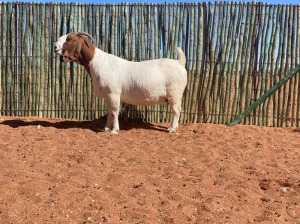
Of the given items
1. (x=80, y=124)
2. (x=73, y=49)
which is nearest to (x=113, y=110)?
(x=80, y=124)

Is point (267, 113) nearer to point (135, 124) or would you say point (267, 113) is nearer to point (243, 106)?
point (243, 106)

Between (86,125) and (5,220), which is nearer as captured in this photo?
(5,220)

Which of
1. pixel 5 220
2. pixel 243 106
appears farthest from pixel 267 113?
pixel 5 220

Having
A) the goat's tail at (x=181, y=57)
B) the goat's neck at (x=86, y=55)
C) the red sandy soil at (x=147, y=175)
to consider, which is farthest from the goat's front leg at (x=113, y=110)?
the goat's tail at (x=181, y=57)

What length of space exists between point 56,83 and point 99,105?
36.9 inches

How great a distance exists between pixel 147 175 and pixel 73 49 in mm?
3046

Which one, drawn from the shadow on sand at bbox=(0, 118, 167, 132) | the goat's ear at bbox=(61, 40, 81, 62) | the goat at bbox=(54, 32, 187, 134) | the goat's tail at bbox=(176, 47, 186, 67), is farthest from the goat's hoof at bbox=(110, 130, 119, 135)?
the goat's tail at bbox=(176, 47, 186, 67)

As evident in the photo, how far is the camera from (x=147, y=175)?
16.9 feet

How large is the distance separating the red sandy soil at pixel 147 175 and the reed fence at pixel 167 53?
841mm

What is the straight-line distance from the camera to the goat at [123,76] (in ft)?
23.9

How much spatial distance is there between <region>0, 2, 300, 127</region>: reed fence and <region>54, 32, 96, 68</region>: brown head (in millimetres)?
1017

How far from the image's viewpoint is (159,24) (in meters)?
8.21

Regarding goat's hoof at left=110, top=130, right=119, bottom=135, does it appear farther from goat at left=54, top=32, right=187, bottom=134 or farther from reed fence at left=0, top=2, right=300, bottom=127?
reed fence at left=0, top=2, right=300, bottom=127

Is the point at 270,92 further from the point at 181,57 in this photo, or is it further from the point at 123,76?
the point at 123,76
